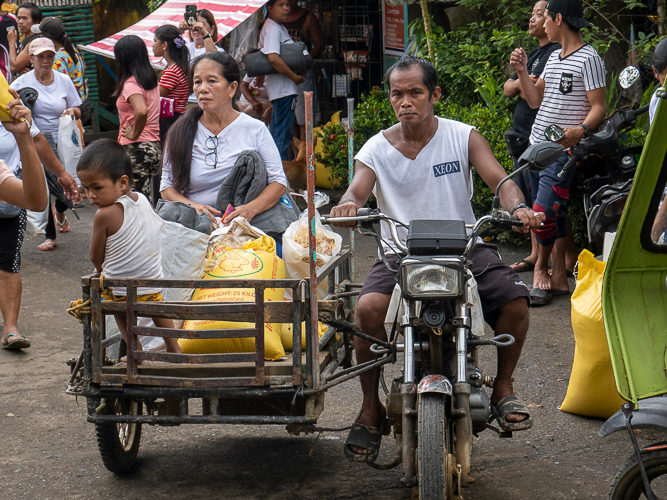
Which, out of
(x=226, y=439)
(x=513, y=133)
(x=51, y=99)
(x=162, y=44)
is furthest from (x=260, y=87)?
(x=226, y=439)

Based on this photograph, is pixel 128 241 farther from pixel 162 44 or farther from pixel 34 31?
pixel 34 31

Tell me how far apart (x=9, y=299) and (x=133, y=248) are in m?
2.34

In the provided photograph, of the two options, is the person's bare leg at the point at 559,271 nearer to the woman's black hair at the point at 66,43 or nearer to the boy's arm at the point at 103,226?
the boy's arm at the point at 103,226

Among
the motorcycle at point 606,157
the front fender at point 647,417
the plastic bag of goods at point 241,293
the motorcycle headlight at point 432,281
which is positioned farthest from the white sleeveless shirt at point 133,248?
the motorcycle at point 606,157

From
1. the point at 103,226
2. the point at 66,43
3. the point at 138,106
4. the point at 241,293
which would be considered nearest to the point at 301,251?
the point at 241,293

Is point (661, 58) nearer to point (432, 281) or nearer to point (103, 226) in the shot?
point (432, 281)

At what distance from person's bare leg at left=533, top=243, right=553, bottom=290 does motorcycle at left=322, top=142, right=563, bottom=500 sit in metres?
3.05

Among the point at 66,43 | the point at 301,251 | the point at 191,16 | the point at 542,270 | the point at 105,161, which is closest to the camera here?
the point at 105,161

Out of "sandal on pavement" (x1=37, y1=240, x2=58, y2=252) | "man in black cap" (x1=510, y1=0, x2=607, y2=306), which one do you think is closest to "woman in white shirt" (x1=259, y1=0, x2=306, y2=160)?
"sandal on pavement" (x1=37, y1=240, x2=58, y2=252)

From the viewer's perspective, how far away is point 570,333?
5.62 meters

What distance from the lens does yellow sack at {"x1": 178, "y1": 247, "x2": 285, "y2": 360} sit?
3.55 meters

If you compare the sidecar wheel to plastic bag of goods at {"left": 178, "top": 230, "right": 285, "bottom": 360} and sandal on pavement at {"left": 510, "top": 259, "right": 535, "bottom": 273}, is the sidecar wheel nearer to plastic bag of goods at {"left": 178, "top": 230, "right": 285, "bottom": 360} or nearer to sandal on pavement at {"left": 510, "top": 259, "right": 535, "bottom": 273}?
plastic bag of goods at {"left": 178, "top": 230, "right": 285, "bottom": 360}

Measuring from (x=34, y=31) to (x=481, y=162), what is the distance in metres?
6.93

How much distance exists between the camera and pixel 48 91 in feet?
25.8
